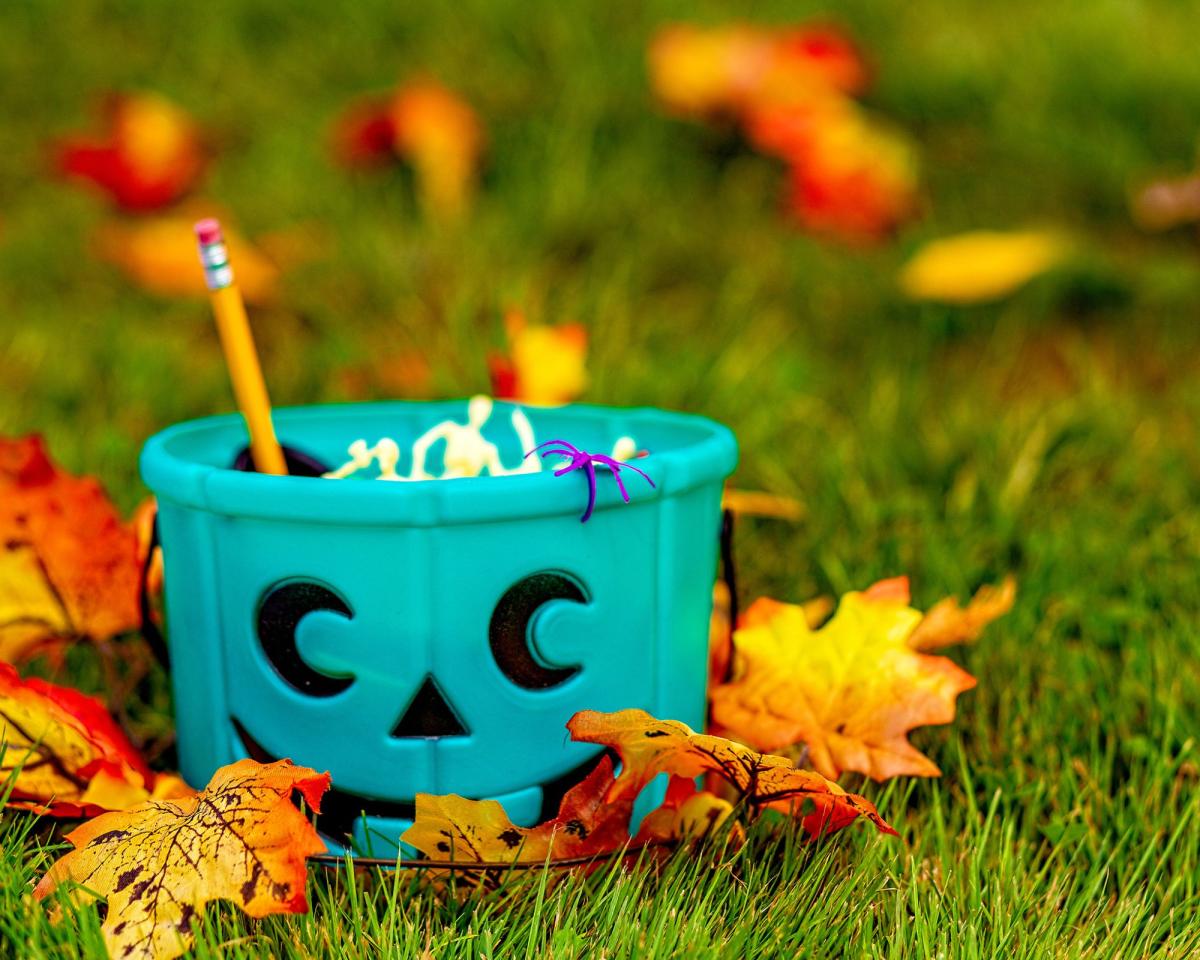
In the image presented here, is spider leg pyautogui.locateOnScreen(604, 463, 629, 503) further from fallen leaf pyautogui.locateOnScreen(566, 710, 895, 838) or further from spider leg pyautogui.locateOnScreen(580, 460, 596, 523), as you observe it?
fallen leaf pyautogui.locateOnScreen(566, 710, 895, 838)

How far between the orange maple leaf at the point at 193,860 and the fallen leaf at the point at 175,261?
1.21 metres

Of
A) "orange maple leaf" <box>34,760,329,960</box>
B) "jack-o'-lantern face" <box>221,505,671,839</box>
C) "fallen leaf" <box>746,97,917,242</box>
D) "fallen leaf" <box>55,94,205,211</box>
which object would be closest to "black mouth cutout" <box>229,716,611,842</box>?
"jack-o'-lantern face" <box>221,505,671,839</box>

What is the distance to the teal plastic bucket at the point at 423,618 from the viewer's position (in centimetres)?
82

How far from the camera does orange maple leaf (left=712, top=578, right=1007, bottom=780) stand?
95cm

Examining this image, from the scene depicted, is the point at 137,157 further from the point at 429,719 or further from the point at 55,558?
the point at 429,719

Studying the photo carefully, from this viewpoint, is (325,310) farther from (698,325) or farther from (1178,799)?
(1178,799)

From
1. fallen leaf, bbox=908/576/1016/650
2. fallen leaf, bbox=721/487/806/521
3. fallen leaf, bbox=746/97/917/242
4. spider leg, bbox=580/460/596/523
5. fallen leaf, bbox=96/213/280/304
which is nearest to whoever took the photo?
spider leg, bbox=580/460/596/523

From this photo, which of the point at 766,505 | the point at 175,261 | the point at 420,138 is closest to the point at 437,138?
the point at 420,138

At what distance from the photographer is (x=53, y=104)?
93.7 inches

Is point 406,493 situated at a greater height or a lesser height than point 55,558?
greater

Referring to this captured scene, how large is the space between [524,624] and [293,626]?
0.15 metres

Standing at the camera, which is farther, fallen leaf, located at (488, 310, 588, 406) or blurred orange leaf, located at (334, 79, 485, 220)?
blurred orange leaf, located at (334, 79, 485, 220)

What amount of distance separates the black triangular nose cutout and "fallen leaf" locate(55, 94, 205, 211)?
1.49 m

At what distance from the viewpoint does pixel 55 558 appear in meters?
1.03
